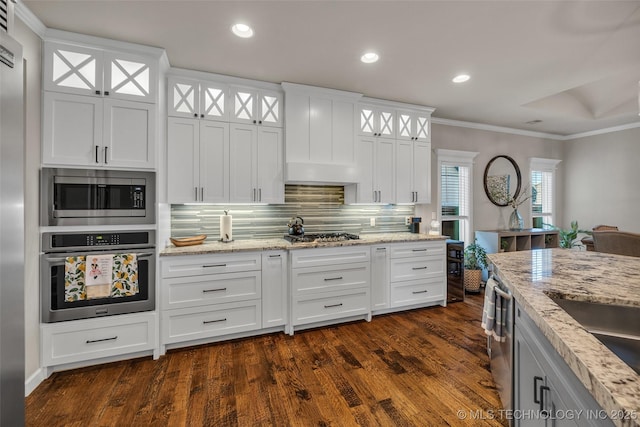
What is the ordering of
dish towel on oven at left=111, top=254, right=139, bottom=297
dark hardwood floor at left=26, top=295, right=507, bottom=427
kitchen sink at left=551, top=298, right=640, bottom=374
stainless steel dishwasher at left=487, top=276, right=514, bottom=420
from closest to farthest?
1. kitchen sink at left=551, top=298, right=640, bottom=374
2. stainless steel dishwasher at left=487, top=276, right=514, bottom=420
3. dark hardwood floor at left=26, top=295, right=507, bottom=427
4. dish towel on oven at left=111, top=254, right=139, bottom=297

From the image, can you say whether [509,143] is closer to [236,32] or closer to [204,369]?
[236,32]

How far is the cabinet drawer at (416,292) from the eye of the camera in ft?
11.4

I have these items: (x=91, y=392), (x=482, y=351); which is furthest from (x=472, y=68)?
(x=91, y=392)

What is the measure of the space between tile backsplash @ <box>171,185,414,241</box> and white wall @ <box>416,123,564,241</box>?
687 millimetres

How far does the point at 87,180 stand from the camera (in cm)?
228

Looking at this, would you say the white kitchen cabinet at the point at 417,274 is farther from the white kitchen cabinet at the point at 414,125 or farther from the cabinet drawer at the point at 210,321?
the cabinet drawer at the point at 210,321

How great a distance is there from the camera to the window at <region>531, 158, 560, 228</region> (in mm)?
5449

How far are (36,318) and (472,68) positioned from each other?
442 cm

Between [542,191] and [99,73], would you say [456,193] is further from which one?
[99,73]

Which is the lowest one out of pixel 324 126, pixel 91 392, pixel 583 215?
pixel 91 392

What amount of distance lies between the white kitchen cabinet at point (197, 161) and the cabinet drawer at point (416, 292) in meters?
2.31

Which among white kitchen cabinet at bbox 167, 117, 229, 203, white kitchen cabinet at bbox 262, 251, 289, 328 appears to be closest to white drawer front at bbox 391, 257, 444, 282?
white kitchen cabinet at bbox 262, 251, 289, 328

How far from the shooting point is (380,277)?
133 inches

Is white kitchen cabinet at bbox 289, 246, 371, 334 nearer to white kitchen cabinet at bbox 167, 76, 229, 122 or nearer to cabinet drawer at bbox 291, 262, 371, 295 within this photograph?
cabinet drawer at bbox 291, 262, 371, 295
